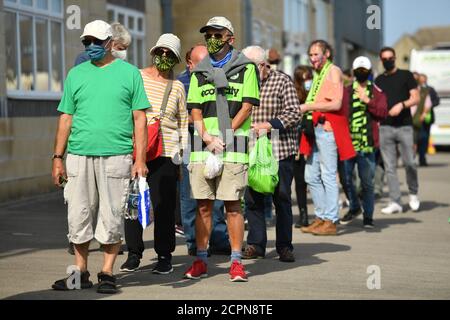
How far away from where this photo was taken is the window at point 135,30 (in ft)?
64.9

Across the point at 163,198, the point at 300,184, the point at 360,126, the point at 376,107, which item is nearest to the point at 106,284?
the point at 163,198

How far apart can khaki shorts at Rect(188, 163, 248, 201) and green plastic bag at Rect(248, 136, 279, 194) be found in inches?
21.3

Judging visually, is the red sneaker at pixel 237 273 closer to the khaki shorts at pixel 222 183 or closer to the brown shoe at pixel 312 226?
the khaki shorts at pixel 222 183

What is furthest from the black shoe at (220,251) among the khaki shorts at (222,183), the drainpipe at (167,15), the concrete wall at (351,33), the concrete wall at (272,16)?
the concrete wall at (351,33)

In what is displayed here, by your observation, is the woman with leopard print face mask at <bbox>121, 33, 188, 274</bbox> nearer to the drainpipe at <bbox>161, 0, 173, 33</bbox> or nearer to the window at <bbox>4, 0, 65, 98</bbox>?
the window at <bbox>4, 0, 65, 98</bbox>

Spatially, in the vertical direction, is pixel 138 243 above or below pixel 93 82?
below

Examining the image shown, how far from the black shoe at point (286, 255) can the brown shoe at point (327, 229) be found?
2001mm

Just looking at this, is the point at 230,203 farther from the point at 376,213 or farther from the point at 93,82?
the point at 376,213

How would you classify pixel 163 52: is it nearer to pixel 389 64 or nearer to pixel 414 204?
pixel 389 64

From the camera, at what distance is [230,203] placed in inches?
331

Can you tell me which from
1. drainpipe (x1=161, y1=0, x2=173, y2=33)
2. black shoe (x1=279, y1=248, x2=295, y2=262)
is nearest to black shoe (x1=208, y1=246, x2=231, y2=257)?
black shoe (x1=279, y1=248, x2=295, y2=262)
